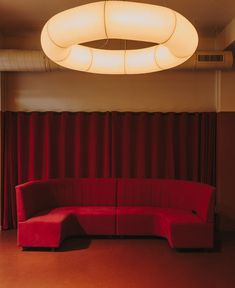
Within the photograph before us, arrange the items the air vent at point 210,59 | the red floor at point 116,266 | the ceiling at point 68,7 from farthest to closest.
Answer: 1. the air vent at point 210,59
2. the ceiling at point 68,7
3. the red floor at point 116,266

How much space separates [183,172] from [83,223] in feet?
6.19

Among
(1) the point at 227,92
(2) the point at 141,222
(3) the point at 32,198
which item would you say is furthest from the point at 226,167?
(3) the point at 32,198

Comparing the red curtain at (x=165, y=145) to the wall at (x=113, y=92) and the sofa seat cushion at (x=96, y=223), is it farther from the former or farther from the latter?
the sofa seat cushion at (x=96, y=223)

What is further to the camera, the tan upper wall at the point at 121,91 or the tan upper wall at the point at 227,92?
the tan upper wall at the point at 121,91

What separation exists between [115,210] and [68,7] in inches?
119

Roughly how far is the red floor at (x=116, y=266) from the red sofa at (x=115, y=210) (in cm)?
18

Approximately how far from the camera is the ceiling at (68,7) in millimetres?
3988

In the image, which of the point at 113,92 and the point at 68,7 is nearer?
the point at 68,7

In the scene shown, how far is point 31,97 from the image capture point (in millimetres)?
5254

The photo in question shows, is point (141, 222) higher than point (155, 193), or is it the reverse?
point (155, 193)

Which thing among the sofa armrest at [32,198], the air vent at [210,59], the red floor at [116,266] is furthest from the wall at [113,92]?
the red floor at [116,266]

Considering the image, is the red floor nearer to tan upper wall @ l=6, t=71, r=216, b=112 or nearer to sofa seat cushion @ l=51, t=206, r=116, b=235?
sofa seat cushion @ l=51, t=206, r=116, b=235

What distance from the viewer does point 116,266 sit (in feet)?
11.7

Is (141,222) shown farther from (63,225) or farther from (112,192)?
(63,225)
